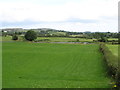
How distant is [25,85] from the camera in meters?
13.2

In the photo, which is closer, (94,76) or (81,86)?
(81,86)

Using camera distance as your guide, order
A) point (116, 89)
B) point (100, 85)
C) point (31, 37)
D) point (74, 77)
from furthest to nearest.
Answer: point (31, 37), point (74, 77), point (100, 85), point (116, 89)

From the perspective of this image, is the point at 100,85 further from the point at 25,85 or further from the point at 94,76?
the point at 25,85

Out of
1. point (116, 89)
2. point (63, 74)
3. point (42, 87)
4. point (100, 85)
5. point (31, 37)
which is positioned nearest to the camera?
point (116, 89)

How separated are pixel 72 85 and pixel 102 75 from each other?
536 centimetres

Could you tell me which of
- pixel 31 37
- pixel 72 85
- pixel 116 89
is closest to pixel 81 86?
pixel 72 85

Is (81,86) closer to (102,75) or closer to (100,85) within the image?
(100,85)

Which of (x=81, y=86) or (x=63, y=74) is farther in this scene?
(x=63, y=74)

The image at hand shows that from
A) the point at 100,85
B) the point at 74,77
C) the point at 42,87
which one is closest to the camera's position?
the point at 42,87

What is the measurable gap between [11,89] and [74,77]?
6.70m

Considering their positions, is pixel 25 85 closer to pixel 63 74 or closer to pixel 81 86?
pixel 81 86

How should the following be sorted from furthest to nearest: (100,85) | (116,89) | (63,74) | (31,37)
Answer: (31,37), (63,74), (100,85), (116,89)

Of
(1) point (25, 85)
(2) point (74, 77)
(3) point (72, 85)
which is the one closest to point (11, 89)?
(1) point (25, 85)

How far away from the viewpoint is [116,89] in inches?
473
